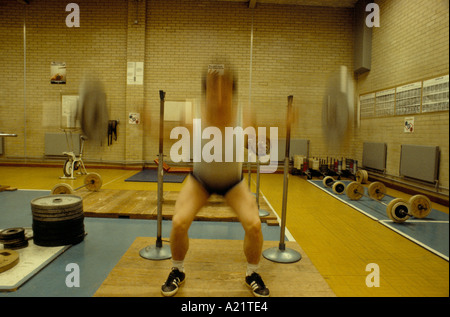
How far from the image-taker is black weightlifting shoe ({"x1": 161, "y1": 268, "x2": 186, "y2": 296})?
6.13ft

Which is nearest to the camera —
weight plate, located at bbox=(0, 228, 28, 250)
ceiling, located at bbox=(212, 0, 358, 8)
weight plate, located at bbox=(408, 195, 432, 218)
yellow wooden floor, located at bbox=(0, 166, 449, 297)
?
yellow wooden floor, located at bbox=(0, 166, 449, 297)

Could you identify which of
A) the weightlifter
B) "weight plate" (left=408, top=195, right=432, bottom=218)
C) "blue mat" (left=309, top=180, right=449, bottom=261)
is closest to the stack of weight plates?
the weightlifter

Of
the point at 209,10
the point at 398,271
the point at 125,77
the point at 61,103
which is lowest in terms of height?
the point at 398,271

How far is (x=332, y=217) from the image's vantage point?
13.4ft

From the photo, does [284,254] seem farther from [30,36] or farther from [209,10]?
[30,36]

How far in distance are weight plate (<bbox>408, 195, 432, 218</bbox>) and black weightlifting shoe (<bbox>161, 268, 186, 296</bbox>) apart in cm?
336

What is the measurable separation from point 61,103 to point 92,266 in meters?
7.19

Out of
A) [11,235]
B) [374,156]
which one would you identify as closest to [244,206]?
[11,235]

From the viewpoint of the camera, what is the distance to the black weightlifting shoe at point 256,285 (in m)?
1.88

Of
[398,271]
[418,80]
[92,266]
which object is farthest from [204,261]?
[418,80]

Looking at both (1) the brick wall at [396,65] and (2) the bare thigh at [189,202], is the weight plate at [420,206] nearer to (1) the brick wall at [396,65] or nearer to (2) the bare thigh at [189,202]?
(1) the brick wall at [396,65]

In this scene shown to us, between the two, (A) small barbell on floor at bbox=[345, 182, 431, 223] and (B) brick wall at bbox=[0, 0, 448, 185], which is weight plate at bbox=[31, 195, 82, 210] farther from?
(B) brick wall at bbox=[0, 0, 448, 185]

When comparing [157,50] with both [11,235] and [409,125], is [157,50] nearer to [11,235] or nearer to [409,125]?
[409,125]

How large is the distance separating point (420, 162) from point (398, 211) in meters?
2.02
